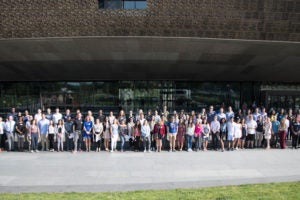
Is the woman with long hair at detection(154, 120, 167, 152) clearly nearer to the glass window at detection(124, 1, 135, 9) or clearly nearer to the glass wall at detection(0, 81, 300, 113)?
the glass window at detection(124, 1, 135, 9)

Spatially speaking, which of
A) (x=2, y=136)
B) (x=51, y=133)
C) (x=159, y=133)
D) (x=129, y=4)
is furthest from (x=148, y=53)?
(x=2, y=136)

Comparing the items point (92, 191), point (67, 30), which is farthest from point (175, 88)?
point (92, 191)

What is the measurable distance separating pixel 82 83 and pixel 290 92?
17.3 meters

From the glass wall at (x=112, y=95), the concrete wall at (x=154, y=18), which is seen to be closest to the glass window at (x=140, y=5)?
the concrete wall at (x=154, y=18)

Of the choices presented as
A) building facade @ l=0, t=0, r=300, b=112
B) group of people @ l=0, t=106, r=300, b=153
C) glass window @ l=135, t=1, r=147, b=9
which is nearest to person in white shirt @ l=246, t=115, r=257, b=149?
group of people @ l=0, t=106, r=300, b=153

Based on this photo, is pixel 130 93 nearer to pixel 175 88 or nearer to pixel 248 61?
pixel 175 88

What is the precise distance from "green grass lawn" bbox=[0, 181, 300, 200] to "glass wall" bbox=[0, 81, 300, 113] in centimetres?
1907

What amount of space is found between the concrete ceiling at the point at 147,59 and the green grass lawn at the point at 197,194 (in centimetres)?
1144

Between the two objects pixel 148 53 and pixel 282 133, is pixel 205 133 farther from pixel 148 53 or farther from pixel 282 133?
pixel 148 53

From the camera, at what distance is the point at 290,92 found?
24812 millimetres

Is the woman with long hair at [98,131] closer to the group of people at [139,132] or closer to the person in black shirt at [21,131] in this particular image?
the group of people at [139,132]

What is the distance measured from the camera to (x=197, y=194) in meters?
6.68

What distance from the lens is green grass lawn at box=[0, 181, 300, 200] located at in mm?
6457

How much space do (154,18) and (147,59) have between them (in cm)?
476
